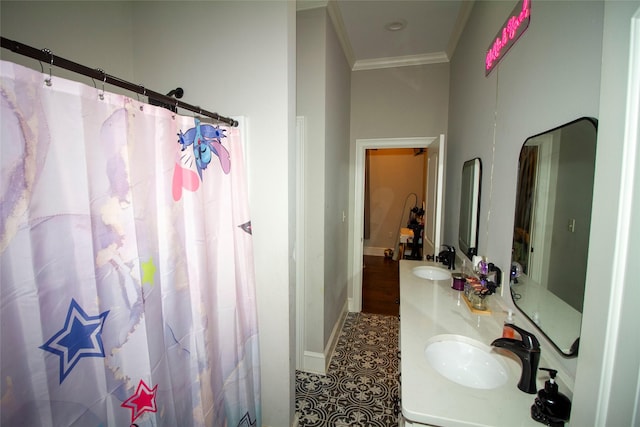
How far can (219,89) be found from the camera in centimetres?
150

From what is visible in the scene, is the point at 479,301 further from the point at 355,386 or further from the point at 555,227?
the point at 355,386

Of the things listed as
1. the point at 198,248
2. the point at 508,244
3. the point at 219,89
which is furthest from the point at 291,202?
the point at 508,244

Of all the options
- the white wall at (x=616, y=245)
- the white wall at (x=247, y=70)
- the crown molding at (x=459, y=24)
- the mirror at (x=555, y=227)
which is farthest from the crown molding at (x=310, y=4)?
the white wall at (x=616, y=245)

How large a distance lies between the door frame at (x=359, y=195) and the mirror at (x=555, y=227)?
1.88 metres

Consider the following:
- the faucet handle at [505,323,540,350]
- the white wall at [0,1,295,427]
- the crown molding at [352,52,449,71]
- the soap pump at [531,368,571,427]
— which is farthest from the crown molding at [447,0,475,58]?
the soap pump at [531,368,571,427]

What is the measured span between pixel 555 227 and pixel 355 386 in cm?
184

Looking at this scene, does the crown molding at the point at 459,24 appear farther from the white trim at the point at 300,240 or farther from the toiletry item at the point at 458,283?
the toiletry item at the point at 458,283

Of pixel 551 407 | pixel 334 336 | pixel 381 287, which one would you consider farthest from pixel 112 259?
pixel 381 287

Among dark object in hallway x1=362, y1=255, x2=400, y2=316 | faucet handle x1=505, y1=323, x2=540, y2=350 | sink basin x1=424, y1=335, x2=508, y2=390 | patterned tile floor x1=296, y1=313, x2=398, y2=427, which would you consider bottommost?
patterned tile floor x1=296, y1=313, x2=398, y2=427

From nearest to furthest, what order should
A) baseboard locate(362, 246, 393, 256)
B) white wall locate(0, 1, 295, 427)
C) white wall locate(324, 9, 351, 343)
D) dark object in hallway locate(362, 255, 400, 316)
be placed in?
white wall locate(0, 1, 295, 427) → white wall locate(324, 9, 351, 343) → dark object in hallway locate(362, 255, 400, 316) → baseboard locate(362, 246, 393, 256)

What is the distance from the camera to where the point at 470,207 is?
196 centimetres

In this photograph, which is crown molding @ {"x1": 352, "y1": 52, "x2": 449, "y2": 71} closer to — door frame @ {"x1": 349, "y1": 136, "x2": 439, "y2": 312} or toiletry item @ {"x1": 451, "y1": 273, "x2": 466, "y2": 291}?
door frame @ {"x1": 349, "y1": 136, "x2": 439, "y2": 312}

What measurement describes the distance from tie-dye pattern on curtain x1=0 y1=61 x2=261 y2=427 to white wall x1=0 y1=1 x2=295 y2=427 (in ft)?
0.66

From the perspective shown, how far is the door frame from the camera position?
9.93ft
